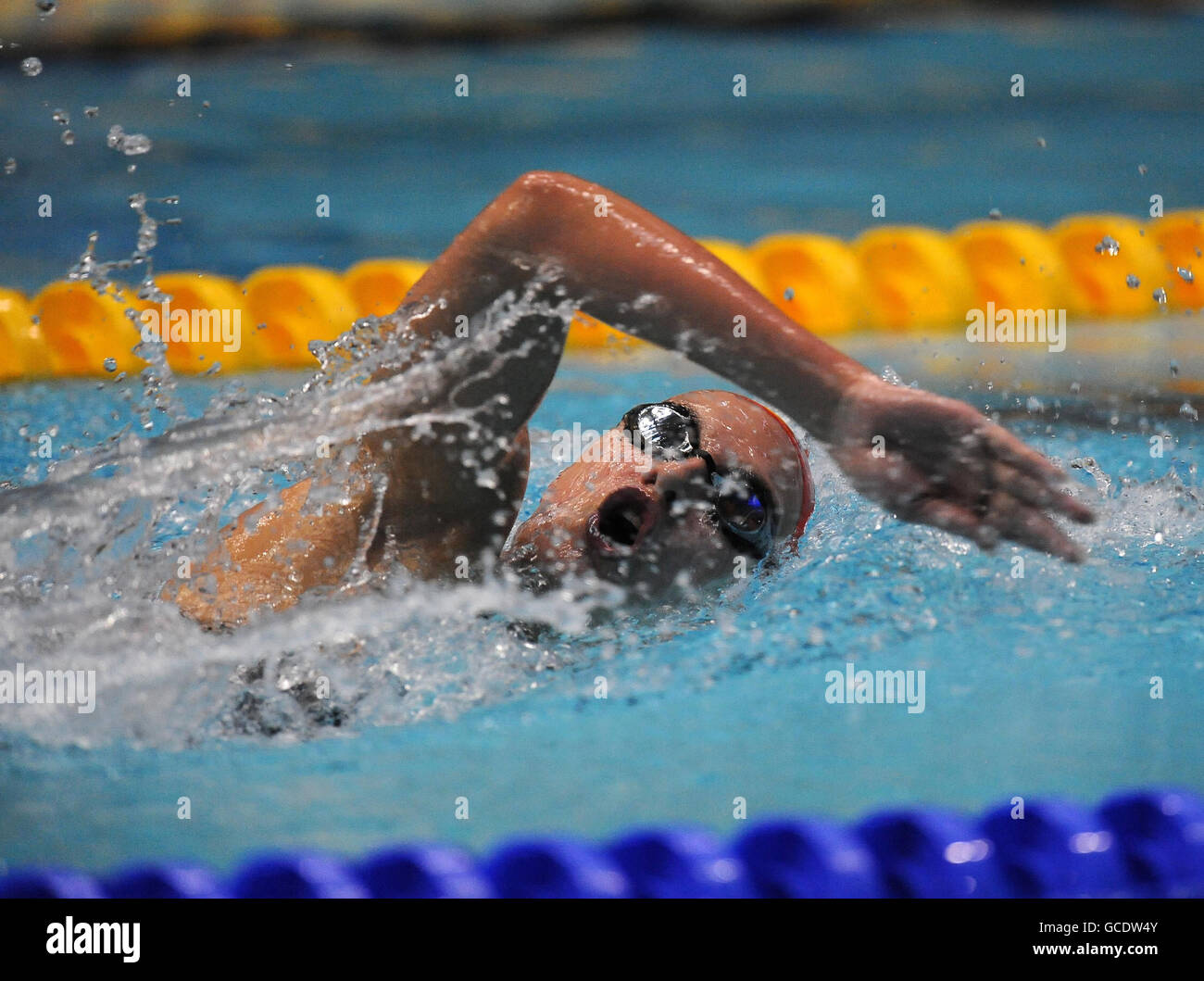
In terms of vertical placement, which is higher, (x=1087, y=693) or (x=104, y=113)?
(x=104, y=113)

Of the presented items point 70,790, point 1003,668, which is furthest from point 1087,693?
point 70,790

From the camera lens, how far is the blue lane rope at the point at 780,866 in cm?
127

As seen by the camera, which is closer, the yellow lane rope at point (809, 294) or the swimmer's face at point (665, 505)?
the swimmer's face at point (665, 505)

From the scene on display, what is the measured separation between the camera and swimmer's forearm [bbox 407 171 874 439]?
4.41ft

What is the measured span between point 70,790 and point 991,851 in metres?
0.98


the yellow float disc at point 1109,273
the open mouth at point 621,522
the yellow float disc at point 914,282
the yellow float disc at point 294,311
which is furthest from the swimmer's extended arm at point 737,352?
the yellow float disc at point 1109,273

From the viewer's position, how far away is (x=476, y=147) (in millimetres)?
6898

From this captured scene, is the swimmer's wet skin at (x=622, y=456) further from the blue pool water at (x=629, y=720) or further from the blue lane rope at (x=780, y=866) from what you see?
the blue lane rope at (x=780, y=866)

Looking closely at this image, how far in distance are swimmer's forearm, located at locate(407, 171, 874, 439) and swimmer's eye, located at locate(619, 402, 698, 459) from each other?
0.24m

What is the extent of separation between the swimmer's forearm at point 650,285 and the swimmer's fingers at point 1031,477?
16 cm

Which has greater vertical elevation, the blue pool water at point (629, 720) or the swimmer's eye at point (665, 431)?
the swimmer's eye at point (665, 431)

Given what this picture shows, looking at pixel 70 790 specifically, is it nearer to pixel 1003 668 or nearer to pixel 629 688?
pixel 629 688

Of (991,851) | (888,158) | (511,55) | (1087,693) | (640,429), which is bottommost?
(991,851)

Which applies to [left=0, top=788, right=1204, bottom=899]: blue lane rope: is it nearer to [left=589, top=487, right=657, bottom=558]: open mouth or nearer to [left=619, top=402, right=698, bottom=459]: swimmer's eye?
[left=589, top=487, right=657, bottom=558]: open mouth
